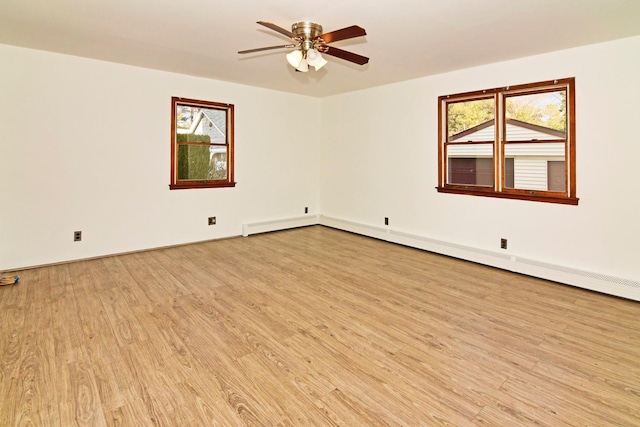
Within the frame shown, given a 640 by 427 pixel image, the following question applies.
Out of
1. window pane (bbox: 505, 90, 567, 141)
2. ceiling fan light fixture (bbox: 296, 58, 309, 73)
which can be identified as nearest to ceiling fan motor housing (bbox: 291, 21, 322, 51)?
ceiling fan light fixture (bbox: 296, 58, 309, 73)

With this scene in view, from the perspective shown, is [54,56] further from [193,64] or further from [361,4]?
[361,4]

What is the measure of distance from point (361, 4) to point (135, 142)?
3530 millimetres

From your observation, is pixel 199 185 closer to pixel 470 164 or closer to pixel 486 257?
pixel 470 164

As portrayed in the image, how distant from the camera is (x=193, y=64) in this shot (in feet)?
14.5

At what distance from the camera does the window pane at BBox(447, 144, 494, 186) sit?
439 cm

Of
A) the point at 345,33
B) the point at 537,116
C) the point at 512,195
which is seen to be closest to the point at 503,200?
the point at 512,195

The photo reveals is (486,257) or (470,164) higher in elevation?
(470,164)

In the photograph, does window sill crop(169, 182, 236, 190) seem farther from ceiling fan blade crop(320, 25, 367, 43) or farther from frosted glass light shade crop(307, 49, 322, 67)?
ceiling fan blade crop(320, 25, 367, 43)

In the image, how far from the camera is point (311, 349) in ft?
7.80

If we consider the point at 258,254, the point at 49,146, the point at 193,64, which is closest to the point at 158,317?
the point at 258,254

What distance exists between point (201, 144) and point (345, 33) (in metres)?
3.46

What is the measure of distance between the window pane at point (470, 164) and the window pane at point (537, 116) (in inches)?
13.8

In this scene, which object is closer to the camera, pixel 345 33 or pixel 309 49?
pixel 345 33

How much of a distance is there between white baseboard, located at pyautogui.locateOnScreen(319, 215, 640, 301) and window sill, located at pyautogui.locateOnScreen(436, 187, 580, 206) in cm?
69
